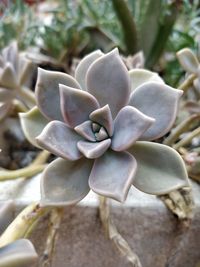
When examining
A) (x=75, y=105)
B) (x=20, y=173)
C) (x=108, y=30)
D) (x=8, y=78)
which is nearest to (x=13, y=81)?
(x=8, y=78)

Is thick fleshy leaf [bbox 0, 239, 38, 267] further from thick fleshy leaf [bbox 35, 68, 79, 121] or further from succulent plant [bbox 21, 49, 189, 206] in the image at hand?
thick fleshy leaf [bbox 35, 68, 79, 121]

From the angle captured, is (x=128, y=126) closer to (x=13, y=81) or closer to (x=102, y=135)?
(x=102, y=135)

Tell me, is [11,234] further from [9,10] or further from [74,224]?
[9,10]

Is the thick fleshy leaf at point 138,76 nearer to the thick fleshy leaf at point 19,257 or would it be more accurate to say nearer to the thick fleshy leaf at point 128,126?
the thick fleshy leaf at point 128,126

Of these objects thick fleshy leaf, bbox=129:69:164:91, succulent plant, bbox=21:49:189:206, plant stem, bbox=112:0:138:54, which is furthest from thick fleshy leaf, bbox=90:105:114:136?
plant stem, bbox=112:0:138:54

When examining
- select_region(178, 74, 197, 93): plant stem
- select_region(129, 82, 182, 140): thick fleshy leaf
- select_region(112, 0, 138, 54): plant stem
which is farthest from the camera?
select_region(112, 0, 138, 54): plant stem

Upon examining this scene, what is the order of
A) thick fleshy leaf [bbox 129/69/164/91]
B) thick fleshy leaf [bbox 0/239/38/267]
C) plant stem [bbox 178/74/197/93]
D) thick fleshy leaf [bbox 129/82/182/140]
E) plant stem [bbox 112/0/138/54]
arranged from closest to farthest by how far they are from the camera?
1. thick fleshy leaf [bbox 0/239/38/267]
2. thick fleshy leaf [bbox 129/82/182/140]
3. thick fleshy leaf [bbox 129/69/164/91]
4. plant stem [bbox 178/74/197/93]
5. plant stem [bbox 112/0/138/54]

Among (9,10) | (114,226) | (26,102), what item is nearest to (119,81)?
(114,226)
